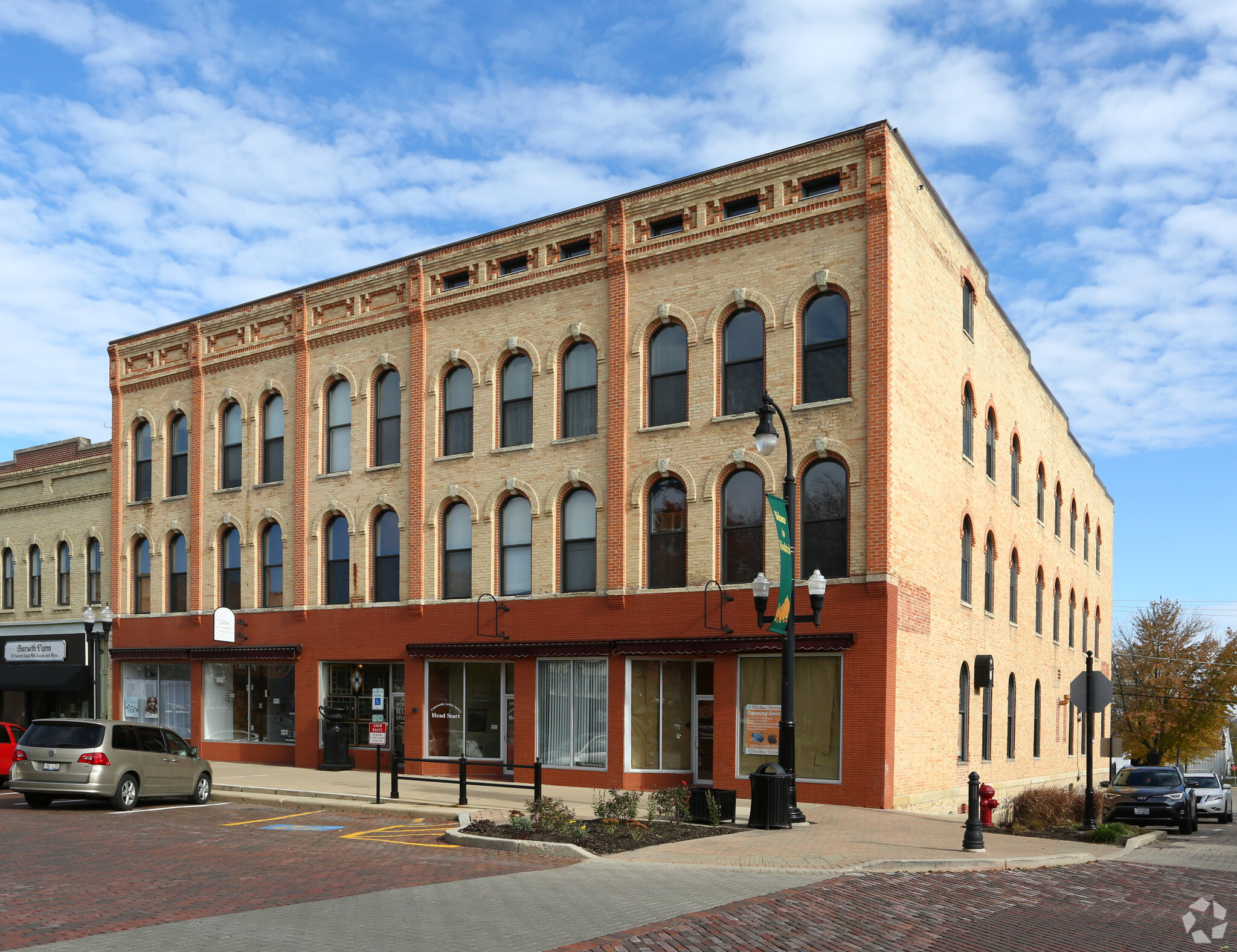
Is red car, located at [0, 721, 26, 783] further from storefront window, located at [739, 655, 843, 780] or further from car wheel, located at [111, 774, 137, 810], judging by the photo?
storefront window, located at [739, 655, 843, 780]

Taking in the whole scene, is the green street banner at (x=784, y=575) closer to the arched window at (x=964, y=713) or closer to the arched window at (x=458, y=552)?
the arched window at (x=964, y=713)

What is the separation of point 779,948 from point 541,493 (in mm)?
17824

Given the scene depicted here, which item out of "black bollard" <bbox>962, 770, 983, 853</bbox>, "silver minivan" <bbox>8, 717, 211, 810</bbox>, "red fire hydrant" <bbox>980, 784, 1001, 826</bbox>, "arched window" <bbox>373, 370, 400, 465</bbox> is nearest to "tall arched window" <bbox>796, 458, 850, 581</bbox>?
"red fire hydrant" <bbox>980, 784, 1001, 826</bbox>

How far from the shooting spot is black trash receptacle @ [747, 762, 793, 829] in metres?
17.6

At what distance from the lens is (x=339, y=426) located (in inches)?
1236

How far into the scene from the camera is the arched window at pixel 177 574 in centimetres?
3469

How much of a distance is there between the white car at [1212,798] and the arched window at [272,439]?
24.5m

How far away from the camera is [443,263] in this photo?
29422 mm

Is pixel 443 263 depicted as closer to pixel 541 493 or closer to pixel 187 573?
pixel 541 493

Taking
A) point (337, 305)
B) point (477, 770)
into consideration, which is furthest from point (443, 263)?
point (477, 770)

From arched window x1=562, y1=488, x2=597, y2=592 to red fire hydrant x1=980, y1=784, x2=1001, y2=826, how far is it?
32.3 feet

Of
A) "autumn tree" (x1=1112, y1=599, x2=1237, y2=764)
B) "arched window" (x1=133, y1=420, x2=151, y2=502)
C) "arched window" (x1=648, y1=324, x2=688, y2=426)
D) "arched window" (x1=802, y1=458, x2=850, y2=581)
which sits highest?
"arched window" (x1=648, y1=324, x2=688, y2=426)

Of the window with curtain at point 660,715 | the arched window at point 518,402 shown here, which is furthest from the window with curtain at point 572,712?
the arched window at point 518,402

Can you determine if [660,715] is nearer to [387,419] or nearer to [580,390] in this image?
[580,390]
